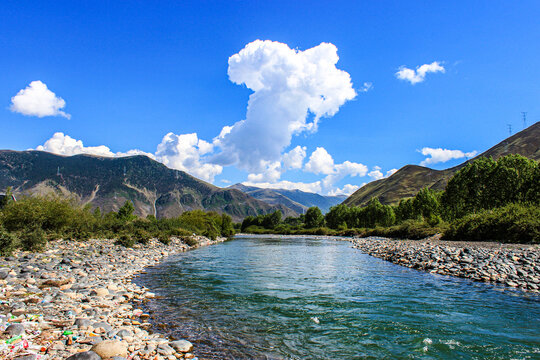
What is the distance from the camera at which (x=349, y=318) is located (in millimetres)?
10930

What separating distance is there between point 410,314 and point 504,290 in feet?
25.4

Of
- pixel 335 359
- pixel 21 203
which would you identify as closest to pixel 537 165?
pixel 335 359

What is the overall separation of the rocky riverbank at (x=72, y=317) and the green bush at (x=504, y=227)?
37557 millimetres

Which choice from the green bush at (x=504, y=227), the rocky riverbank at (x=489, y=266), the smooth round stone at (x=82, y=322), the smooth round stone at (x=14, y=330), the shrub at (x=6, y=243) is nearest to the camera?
the smooth round stone at (x=14, y=330)

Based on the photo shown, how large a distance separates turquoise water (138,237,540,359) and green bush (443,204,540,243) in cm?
2114

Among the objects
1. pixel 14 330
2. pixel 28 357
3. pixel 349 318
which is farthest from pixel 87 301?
pixel 349 318

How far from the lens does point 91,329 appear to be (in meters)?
8.05

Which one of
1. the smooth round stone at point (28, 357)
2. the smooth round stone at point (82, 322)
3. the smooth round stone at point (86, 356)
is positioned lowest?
the smooth round stone at point (82, 322)

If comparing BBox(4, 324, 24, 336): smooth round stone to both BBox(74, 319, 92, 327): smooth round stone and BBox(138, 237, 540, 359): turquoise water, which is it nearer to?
BBox(74, 319, 92, 327): smooth round stone

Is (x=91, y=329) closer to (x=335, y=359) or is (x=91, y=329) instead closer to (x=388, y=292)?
(x=335, y=359)

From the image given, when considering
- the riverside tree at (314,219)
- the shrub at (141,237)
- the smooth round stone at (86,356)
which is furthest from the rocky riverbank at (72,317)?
the riverside tree at (314,219)

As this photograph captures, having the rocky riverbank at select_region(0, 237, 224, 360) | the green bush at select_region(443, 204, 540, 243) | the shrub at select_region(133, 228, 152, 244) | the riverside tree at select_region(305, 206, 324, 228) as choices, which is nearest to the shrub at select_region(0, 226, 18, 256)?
the rocky riverbank at select_region(0, 237, 224, 360)

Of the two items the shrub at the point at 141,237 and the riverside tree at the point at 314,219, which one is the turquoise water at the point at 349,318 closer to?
the shrub at the point at 141,237

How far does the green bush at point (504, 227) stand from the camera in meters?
31.9
